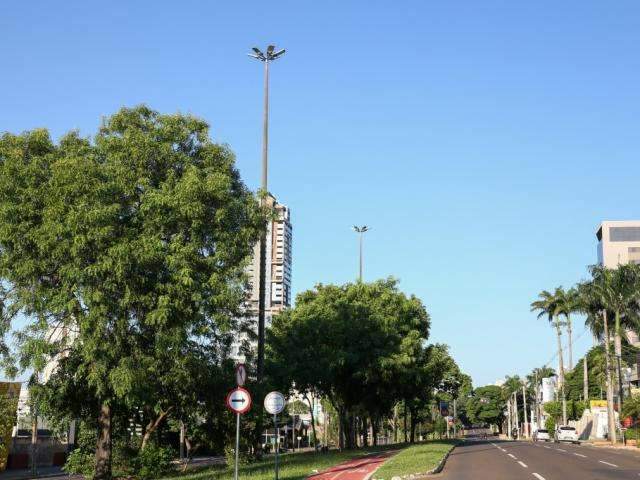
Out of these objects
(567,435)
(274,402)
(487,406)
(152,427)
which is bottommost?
(487,406)

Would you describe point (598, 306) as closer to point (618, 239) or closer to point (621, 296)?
point (621, 296)

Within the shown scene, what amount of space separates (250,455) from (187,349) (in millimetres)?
9046

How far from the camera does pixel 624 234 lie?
160 metres

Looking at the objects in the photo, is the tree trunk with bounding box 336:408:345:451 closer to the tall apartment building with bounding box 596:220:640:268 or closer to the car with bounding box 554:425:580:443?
the car with bounding box 554:425:580:443

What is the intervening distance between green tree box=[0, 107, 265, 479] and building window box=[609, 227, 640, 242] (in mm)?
152212

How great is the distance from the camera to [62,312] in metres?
21.8

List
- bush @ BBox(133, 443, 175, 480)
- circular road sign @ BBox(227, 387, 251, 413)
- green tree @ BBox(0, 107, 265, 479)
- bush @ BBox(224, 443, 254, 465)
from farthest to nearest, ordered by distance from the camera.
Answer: bush @ BBox(224, 443, 254, 465) < bush @ BBox(133, 443, 175, 480) < green tree @ BBox(0, 107, 265, 479) < circular road sign @ BBox(227, 387, 251, 413)

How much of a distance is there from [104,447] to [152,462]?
3286mm

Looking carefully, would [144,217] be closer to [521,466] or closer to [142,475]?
[142,475]

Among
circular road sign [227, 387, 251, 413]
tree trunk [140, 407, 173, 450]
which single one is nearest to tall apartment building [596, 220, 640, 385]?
tree trunk [140, 407, 173, 450]

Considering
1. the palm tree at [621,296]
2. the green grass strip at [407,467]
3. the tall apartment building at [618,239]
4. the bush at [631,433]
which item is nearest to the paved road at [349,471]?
the green grass strip at [407,467]

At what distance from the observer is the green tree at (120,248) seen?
20.8 metres

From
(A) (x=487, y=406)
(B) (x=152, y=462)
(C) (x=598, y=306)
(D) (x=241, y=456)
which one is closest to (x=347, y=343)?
(D) (x=241, y=456)

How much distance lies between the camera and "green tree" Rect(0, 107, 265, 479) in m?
20.8
